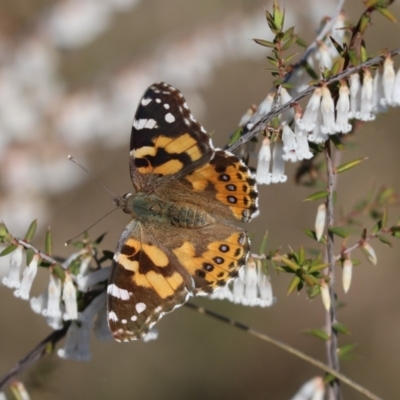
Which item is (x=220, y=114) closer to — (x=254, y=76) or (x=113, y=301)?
(x=254, y=76)

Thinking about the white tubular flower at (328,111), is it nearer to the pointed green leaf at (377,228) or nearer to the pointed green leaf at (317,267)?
the pointed green leaf at (377,228)

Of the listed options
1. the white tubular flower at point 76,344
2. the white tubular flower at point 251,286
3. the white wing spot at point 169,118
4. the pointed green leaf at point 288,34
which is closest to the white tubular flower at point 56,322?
the white tubular flower at point 76,344

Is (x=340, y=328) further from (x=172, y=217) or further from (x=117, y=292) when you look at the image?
(x=172, y=217)

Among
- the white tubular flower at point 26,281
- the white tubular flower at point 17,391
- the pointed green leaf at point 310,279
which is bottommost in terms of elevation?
the pointed green leaf at point 310,279

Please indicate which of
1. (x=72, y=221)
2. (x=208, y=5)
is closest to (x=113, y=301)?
(x=72, y=221)

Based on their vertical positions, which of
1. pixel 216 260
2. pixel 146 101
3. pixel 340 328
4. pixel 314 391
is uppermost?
pixel 146 101

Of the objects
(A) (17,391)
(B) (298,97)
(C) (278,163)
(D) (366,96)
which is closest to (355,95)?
(D) (366,96)

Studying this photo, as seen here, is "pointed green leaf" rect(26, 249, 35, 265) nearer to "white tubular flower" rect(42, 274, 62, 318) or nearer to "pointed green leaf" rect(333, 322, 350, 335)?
"white tubular flower" rect(42, 274, 62, 318)
